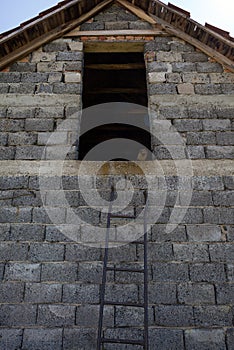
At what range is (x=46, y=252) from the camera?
12.0ft

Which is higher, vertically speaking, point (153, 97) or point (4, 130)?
point (153, 97)

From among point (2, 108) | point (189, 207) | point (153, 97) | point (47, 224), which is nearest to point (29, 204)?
point (47, 224)

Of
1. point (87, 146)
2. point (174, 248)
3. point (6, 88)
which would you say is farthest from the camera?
point (87, 146)

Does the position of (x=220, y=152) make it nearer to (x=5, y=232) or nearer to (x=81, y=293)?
(x=81, y=293)

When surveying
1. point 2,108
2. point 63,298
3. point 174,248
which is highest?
point 2,108

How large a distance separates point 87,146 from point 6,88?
2.27m

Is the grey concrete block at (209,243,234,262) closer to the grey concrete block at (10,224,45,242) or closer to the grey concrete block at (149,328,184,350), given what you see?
the grey concrete block at (149,328,184,350)

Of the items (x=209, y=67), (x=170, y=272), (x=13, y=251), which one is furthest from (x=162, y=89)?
(x=13, y=251)

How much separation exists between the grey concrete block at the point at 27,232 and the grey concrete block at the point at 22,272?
27cm

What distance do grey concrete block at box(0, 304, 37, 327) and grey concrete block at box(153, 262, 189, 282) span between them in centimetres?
120

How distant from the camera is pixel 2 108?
4605mm

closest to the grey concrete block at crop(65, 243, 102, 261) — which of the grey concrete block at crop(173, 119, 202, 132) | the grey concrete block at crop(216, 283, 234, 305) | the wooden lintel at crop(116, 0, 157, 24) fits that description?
the grey concrete block at crop(216, 283, 234, 305)

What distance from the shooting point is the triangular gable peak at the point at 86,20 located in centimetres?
492

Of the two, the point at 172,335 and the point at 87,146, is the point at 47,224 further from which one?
the point at 87,146
